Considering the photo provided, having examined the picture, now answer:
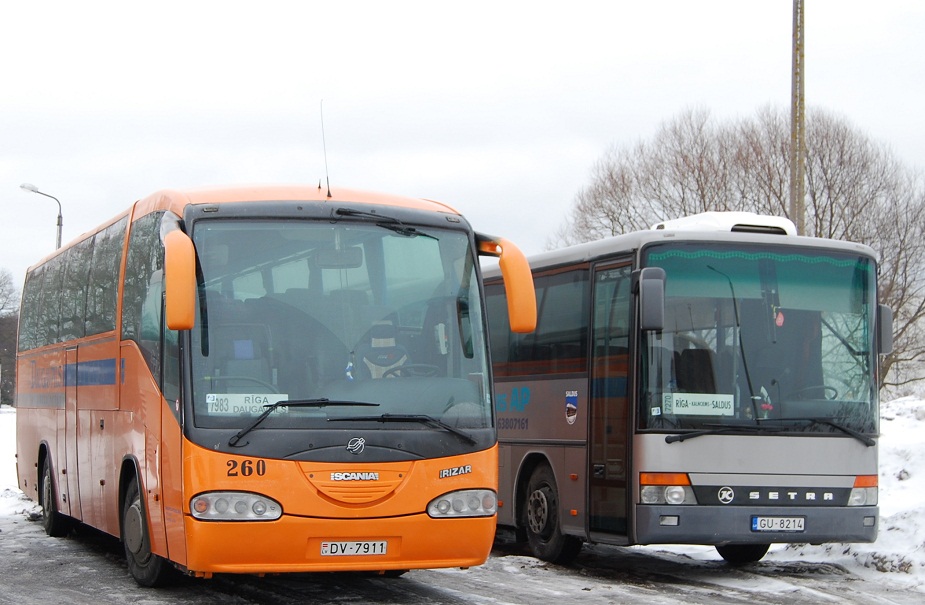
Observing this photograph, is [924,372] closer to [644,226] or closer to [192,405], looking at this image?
[644,226]

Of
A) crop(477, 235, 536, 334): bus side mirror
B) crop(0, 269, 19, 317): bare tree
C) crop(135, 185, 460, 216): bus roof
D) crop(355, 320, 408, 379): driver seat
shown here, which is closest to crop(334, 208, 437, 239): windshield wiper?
crop(135, 185, 460, 216): bus roof

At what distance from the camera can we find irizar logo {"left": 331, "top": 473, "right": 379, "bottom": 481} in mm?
8922

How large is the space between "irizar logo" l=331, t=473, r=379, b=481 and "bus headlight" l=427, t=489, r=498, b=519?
18.2 inches

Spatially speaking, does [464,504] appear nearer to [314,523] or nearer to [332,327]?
[314,523]

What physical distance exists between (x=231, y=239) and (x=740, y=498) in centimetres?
513

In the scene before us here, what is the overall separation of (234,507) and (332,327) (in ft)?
4.63

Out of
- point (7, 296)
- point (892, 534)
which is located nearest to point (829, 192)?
point (892, 534)

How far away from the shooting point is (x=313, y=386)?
906 centimetres

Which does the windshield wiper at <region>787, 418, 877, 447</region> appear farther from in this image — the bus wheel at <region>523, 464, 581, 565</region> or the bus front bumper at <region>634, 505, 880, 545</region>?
the bus wheel at <region>523, 464, 581, 565</region>

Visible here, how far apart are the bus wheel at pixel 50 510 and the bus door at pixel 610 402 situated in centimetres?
608

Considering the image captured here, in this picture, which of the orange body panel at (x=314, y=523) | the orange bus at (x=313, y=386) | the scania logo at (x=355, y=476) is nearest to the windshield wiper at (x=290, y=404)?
the orange bus at (x=313, y=386)

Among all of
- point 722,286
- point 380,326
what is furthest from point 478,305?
point 722,286

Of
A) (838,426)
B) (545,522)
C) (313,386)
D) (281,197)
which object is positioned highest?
(281,197)

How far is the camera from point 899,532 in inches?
515
